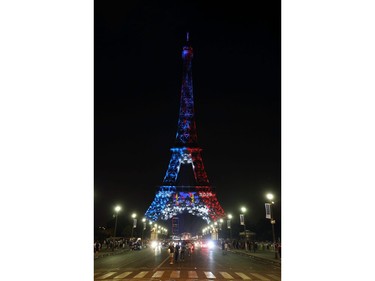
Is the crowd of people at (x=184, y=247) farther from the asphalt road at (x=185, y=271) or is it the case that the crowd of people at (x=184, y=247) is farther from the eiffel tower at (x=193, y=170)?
the eiffel tower at (x=193, y=170)

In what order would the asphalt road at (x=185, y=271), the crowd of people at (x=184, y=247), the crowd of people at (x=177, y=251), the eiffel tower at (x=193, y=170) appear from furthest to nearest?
the eiffel tower at (x=193, y=170), the crowd of people at (x=184, y=247), the crowd of people at (x=177, y=251), the asphalt road at (x=185, y=271)

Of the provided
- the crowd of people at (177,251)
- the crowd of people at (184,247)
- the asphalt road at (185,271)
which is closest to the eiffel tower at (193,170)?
the crowd of people at (184,247)

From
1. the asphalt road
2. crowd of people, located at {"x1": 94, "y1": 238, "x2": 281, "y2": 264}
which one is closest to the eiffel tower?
crowd of people, located at {"x1": 94, "y1": 238, "x2": 281, "y2": 264}

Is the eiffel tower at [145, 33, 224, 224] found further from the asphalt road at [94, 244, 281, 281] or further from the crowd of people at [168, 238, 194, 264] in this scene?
the asphalt road at [94, 244, 281, 281]

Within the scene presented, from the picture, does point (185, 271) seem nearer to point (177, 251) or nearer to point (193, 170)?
point (177, 251)

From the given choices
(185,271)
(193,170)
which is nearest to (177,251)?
(185,271)
